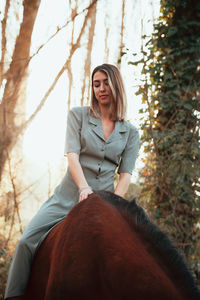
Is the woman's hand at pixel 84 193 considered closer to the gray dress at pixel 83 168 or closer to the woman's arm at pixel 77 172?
the woman's arm at pixel 77 172

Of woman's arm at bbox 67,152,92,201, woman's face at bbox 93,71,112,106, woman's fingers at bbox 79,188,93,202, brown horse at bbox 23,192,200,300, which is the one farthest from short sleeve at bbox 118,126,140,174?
brown horse at bbox 23,192,200,300

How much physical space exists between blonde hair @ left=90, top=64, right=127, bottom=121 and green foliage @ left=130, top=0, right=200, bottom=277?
7.31 feet

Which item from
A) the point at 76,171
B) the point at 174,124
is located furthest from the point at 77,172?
the point at 174,124

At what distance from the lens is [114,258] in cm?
137

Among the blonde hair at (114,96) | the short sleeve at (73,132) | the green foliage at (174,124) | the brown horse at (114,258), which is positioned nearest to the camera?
the brown horse at (114,258)

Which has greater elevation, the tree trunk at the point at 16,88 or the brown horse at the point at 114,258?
the tree trunk at the point at 16,88

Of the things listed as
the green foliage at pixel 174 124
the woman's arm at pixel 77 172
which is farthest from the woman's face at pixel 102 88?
the green foliage at pixel 174 124

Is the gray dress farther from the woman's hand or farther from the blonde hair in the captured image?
the woman's hand

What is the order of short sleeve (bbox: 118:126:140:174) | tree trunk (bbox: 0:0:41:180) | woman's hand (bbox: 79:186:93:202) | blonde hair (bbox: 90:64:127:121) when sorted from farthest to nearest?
1. tree trunk (bbox: 0:0:41:180)
2. short sleeve (bbox: 118:126:140:174)
3. blonde hair (bbox: 90:64:127:121)
4. woman's hand (bbox: 79:186:93:202)

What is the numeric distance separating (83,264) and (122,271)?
0.80 feet

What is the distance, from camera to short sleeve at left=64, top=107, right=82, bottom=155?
2.34 m

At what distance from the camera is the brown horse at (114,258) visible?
4.00ft

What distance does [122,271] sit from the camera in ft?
4.28

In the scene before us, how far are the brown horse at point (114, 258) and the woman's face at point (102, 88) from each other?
942 millimetres
